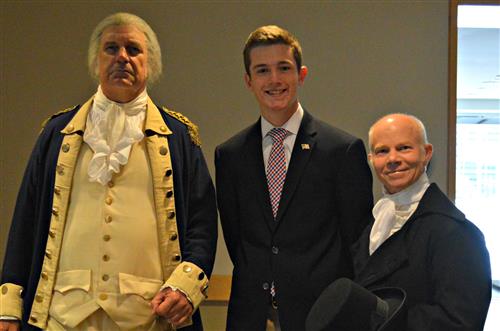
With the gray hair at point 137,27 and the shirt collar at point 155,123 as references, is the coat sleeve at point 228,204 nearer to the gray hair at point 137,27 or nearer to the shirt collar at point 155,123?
the shirt collar at point 155,123

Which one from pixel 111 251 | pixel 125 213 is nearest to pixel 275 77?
pixel 125 213

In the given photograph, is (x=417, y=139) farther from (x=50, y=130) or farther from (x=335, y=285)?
(x=50, y=130)

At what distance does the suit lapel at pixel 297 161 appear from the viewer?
2020mm

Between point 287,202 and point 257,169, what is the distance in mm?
161

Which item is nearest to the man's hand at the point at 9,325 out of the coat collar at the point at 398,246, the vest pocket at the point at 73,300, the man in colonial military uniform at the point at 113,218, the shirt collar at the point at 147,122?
the man in colonial military uniform at the point at 113,218

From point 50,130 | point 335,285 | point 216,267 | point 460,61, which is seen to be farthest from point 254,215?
point 460,61

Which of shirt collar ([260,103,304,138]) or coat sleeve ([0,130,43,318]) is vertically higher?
shirt collar ([260,103,304,138])

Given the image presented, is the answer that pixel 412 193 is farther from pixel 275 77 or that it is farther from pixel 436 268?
pixel 275 77

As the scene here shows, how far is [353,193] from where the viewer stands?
6.58 feet

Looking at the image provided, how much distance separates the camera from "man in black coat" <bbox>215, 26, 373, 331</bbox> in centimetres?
199

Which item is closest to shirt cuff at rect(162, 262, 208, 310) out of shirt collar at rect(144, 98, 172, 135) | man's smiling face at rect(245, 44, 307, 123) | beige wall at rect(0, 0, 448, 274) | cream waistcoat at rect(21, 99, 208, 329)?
cream waistcoat at rect(21, 99, 208, 329)

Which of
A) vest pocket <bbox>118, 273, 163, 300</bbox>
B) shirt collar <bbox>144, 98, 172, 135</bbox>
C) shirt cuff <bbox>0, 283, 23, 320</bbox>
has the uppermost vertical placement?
shirt collar <bbox>144, 98, 172, 135</bbox>

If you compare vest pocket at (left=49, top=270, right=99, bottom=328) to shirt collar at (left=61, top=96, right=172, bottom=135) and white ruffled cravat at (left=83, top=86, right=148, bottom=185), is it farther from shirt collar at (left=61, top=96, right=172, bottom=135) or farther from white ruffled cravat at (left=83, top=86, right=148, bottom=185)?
shirt collar at (left=61, top=96, right=172, bottom=135)

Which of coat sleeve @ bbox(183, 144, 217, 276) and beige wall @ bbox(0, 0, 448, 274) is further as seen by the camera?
beige wall @ bbox(0, 0, 448, 274)
